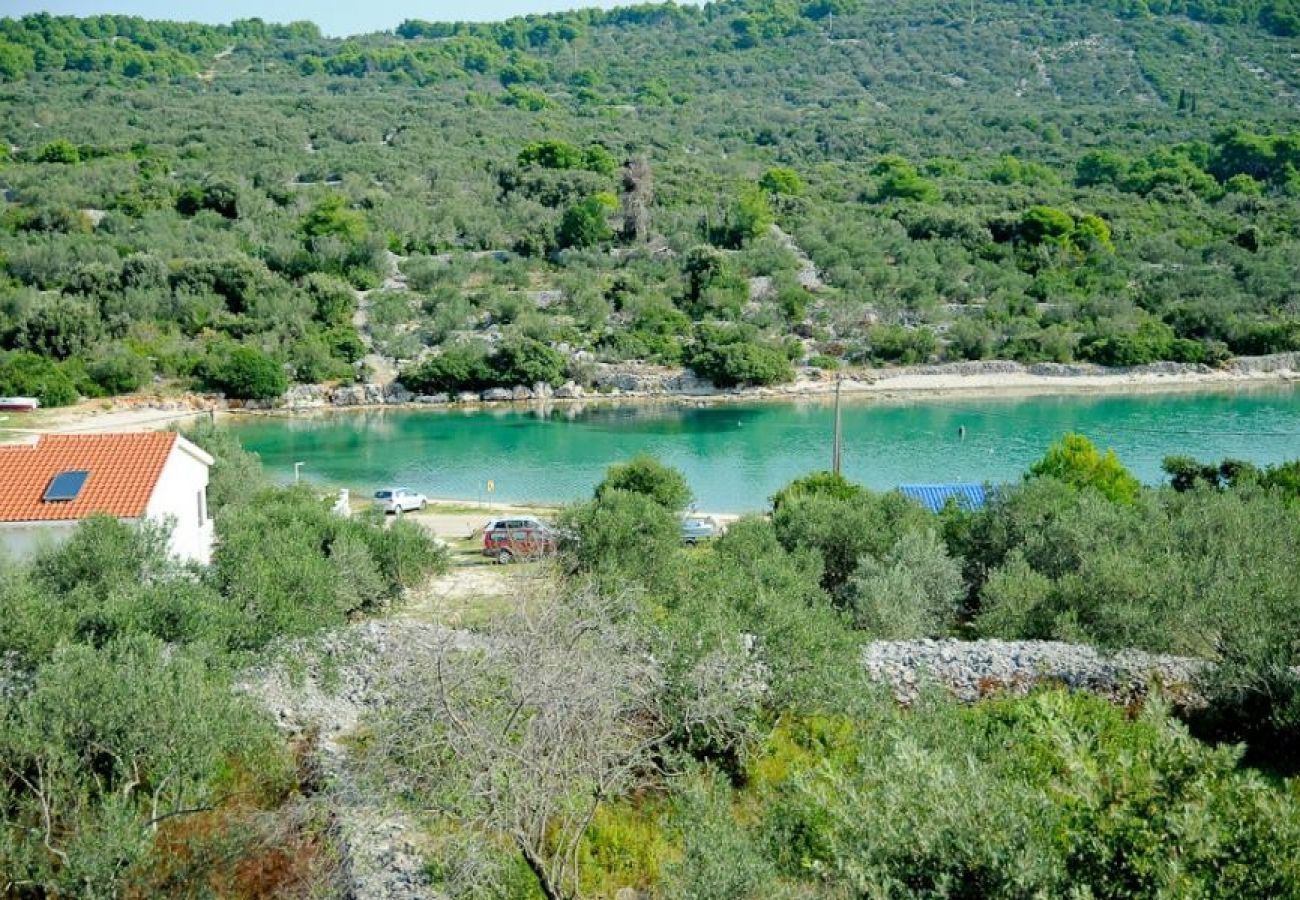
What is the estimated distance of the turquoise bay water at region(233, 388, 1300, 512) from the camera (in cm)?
4062

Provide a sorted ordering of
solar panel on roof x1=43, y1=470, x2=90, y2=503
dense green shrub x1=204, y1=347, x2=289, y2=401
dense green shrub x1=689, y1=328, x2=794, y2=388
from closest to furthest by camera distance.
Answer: solar panel on roof x1=43, y1=470, x2=90, y2=503 < dense green shrub x1=204, y1=347, x2=289, y2=401 < dense green shrub x1=689, y1=328, x2=794, y2=388

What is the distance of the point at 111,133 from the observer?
90.2m

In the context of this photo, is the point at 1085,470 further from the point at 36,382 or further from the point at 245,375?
the point at 36,382

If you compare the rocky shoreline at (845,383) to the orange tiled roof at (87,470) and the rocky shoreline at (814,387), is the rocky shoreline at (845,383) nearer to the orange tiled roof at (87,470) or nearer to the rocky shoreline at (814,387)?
the rocky shoreline at (814,387)

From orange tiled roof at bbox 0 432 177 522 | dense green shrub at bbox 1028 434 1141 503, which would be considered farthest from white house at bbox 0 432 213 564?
dense green shrub at bbox 1028 434 1141 503

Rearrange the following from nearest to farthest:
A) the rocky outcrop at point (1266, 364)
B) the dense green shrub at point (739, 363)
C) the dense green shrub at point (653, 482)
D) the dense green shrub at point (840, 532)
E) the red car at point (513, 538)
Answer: the dense green shrub at point (840, 532) → the red car at point (513, 538) → the dense green shrub at point (653, 482) → the dense green shrub at point (739, 363) → the rocky outcrop at point (1266, 364)

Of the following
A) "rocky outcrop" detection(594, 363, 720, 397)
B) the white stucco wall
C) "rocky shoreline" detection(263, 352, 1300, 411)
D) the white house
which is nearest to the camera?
the white house

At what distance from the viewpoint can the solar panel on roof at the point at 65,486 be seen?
18.0 meters

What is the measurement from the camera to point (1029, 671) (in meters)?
13.7

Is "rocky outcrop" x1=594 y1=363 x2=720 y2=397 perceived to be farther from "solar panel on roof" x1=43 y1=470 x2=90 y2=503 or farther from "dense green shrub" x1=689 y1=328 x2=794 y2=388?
"solar panel on roof" x1=43 y1=470 x2=90 y2=503

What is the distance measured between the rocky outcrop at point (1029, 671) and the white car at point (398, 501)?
66.5ft

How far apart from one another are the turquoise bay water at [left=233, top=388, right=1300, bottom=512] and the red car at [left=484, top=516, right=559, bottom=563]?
11.3 m

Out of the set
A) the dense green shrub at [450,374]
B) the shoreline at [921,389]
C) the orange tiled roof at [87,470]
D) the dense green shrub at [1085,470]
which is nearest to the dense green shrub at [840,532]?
the dense green shrub at [1085,470]

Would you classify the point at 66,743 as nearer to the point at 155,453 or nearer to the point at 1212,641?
the point at 155,453
